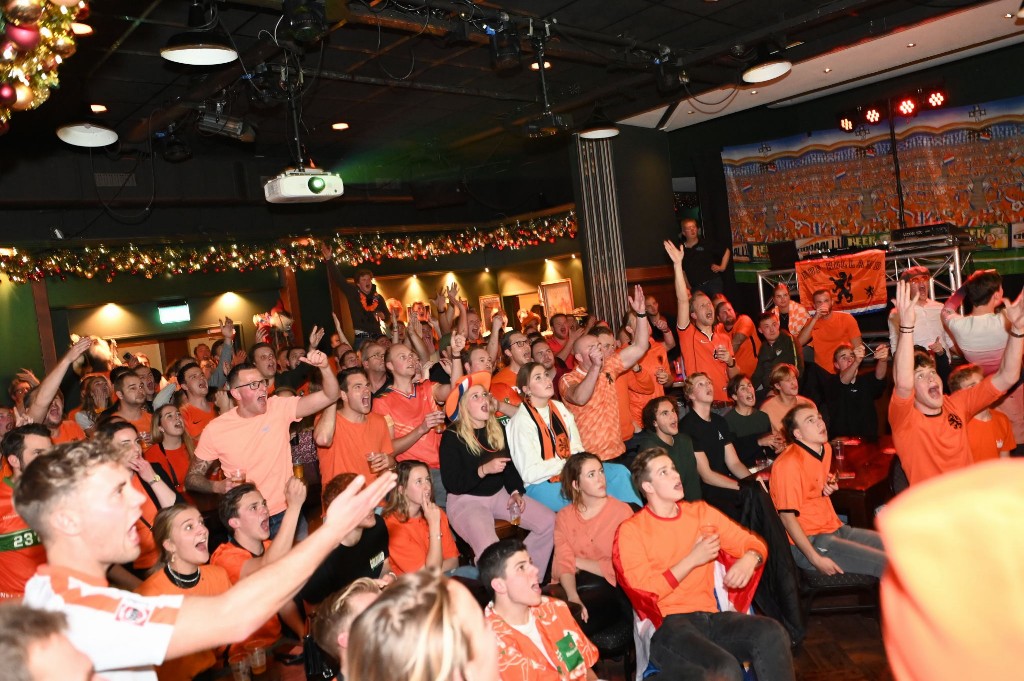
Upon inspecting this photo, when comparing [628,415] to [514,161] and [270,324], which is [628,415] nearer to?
[270,324]

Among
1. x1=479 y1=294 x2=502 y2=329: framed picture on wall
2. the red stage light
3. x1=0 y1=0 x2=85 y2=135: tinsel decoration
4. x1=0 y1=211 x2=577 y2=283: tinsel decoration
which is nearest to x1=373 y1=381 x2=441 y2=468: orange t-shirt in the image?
x1=0 y1=0 x2=85 y2=135: tinsel decoration

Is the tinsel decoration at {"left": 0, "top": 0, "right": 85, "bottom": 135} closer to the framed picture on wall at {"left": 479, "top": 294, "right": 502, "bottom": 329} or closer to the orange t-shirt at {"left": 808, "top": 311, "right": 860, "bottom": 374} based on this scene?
the orange t-shirt at {"left": 808, "top": 311, "right": 860, "bottom": 374}

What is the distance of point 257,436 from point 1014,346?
414 cm

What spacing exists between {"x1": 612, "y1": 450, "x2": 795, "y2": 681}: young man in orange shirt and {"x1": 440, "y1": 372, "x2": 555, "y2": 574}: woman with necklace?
85cm

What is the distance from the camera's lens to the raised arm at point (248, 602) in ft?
5.45

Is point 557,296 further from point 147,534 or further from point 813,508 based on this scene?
point 147,534

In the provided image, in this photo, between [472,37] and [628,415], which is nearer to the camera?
[628,415]

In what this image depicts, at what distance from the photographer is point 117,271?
33.6ft

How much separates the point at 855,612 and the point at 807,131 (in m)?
8.28

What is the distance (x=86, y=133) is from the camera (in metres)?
6.38

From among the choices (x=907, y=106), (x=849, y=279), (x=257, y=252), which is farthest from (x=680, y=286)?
(x=257, y=252)

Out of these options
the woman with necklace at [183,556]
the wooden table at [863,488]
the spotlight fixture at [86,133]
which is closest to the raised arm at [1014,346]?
the wooden table at [863,488]

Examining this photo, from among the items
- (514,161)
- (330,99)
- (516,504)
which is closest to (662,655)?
(516,504)

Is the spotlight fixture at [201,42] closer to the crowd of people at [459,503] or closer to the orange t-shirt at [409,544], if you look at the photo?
the crowd of people at [459,503]
